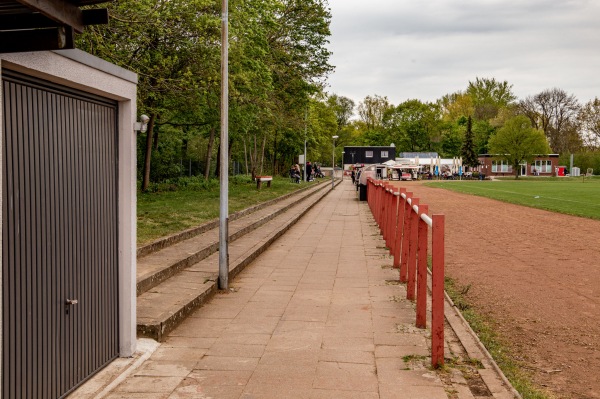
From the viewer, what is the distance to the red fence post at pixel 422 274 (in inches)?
238

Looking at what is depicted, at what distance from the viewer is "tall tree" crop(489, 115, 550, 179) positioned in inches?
3369

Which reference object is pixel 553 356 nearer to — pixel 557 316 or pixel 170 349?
pixel 557 316

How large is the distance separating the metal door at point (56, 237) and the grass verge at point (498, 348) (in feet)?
9.68

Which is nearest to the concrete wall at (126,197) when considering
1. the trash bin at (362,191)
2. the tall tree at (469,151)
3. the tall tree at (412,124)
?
the trash bin at (362,191)

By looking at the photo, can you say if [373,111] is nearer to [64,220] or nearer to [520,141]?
[520,141]

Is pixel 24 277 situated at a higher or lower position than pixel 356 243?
higher

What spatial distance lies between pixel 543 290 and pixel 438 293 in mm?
3861

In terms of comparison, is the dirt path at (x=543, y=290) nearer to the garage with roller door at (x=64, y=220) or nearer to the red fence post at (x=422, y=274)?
the red fence post at (x=422, y=274)

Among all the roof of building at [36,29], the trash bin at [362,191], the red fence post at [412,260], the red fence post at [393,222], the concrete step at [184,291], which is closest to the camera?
the roof of building at [36,29]

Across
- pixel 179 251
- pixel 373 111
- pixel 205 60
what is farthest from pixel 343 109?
pixel 179 251

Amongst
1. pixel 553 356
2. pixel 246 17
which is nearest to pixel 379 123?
pixel 246 17

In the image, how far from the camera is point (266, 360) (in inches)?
208

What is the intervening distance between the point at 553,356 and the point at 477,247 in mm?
7561

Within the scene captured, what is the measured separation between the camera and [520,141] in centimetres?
8619
